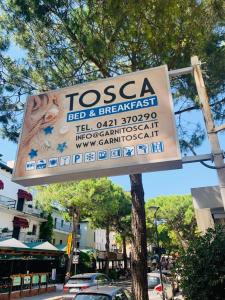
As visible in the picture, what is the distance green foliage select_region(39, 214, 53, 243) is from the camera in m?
35.5

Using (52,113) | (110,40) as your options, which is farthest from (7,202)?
(52,113)

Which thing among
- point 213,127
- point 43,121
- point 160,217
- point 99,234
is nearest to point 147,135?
point 213,127

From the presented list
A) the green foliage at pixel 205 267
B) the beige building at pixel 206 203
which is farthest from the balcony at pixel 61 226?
the green foliage at pixel 205 267

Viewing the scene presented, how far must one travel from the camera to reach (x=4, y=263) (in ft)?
66.2

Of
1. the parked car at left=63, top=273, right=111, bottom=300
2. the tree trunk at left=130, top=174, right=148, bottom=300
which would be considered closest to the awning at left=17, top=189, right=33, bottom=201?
the parked car at left=63, top=273, right=111, bottom=300

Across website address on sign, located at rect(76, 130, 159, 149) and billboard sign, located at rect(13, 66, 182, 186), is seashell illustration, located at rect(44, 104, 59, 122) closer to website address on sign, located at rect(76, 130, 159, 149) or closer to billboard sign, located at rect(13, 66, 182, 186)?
billboard sign, located at rect(13, 66, 182, 186)

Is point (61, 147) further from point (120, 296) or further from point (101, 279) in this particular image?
point (101, 279)

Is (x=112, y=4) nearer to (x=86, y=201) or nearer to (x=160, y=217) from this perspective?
(x=86, y=201)

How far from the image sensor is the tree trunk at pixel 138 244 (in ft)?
25.4

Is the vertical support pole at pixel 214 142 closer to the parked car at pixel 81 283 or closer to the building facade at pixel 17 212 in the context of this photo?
the parked car at pixel 81 283

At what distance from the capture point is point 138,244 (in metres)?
8.05

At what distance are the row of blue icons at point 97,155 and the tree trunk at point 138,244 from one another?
15.0 feet

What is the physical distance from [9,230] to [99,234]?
86.9ft

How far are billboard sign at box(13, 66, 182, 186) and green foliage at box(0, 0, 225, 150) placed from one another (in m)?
3.10
